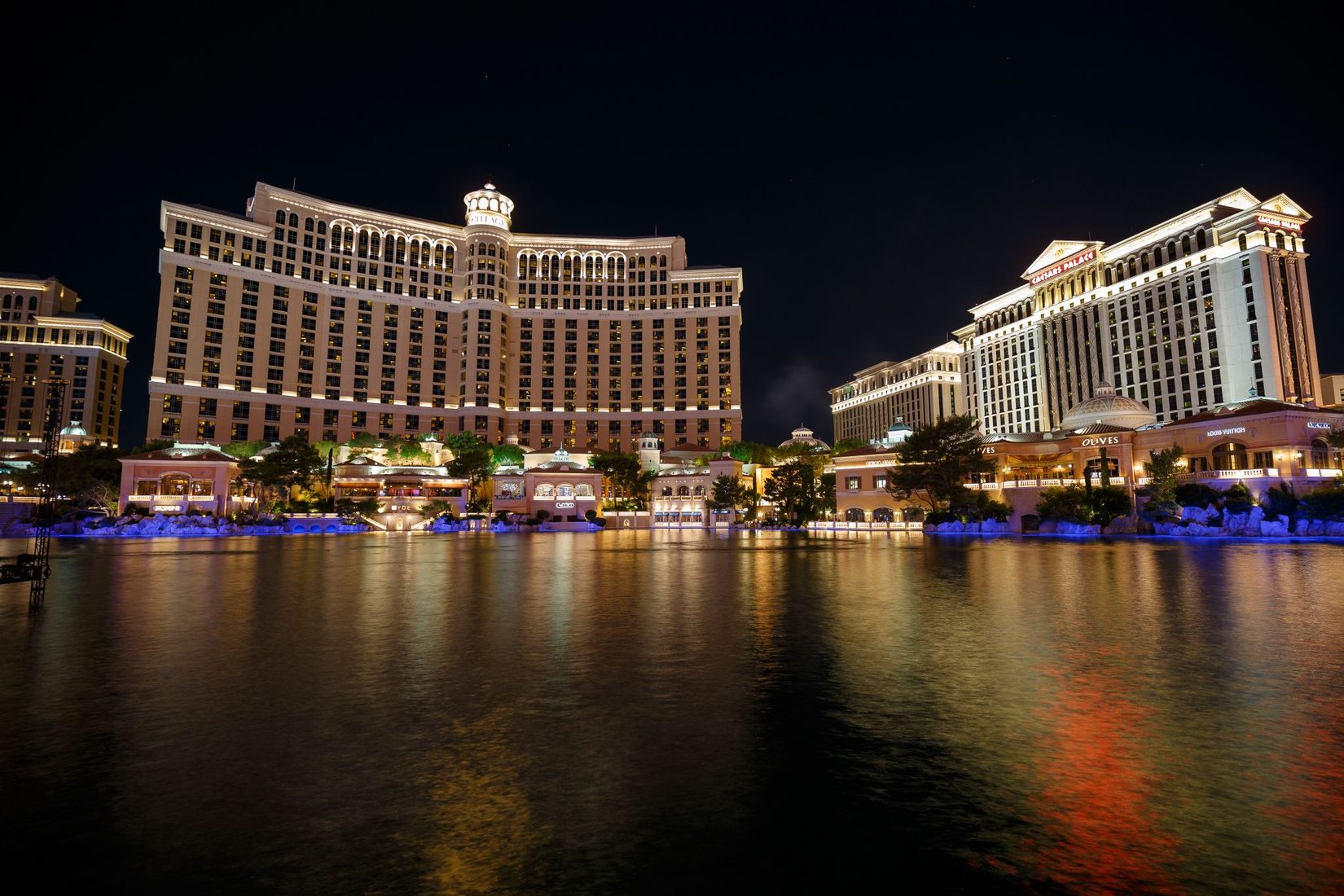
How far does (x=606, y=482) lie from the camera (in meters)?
99.6

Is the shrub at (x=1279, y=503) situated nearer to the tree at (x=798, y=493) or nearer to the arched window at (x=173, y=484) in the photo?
the tree at (x=798, y=493)

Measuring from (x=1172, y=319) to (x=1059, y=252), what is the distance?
26180 millimetres

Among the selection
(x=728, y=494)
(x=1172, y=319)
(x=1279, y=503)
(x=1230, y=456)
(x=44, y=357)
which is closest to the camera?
(x=1279, y=503)

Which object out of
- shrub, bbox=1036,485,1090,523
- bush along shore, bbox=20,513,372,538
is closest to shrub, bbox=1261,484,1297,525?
shrub, bbox=1036,485,1090,523

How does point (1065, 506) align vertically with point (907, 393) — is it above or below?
below

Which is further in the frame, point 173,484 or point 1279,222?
point 1279,222

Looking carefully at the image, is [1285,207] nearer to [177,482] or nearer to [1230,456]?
[1230,456]

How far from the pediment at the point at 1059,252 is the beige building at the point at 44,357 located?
179 meters

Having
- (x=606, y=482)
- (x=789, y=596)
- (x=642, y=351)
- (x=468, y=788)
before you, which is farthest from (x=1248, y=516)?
(x=642, y=351)

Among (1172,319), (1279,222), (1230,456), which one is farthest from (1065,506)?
(1279,222)

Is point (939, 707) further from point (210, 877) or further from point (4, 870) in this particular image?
point (4, 870)

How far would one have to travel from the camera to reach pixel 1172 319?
9975 centimetres

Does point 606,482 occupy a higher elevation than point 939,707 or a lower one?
higher

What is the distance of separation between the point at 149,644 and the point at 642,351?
133m
